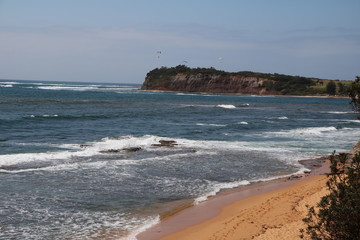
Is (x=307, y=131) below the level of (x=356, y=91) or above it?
below

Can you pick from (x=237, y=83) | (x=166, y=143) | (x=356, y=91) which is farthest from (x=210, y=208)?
(x=237, y=83)

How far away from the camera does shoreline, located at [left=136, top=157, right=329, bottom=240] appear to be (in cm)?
1145

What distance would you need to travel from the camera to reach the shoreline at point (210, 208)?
11.4 meters

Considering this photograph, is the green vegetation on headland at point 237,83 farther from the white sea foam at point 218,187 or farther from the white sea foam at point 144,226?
the white sea foam at point 144,226

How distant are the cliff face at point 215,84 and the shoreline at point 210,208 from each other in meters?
139

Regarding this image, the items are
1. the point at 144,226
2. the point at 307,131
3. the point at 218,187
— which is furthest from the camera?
the point at 307,131

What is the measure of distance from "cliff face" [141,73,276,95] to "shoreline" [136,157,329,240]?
13900 centimetres

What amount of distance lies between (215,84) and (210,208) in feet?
482

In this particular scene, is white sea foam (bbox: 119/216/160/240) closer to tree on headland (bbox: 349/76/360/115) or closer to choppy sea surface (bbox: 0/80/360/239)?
choppy sea surface (bbox: 0/80/360/239)

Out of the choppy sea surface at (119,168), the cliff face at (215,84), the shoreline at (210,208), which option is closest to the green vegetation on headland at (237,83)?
the cliff face at (215,84)

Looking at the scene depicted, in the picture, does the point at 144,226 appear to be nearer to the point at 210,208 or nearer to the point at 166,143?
the point at 210,208

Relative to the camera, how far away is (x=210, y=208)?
13883 millimetres

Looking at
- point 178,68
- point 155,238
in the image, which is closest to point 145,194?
point 155,238

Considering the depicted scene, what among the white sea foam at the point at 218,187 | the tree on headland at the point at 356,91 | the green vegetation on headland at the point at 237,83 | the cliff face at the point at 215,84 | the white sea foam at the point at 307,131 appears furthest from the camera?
the cliff face at the point at 215,84
